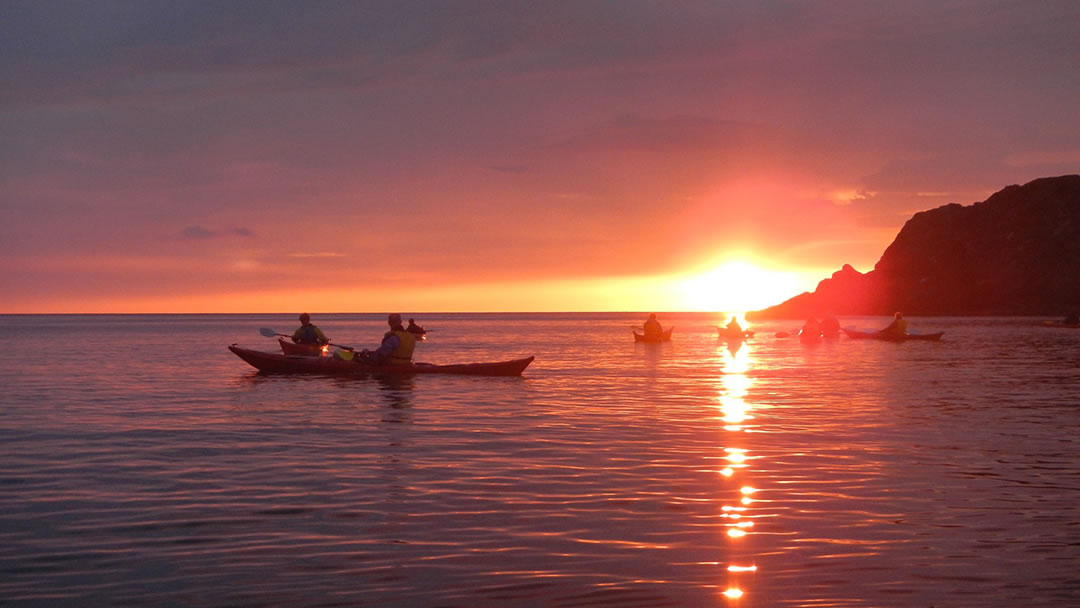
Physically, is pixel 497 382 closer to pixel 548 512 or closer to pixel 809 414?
pixel 809 414

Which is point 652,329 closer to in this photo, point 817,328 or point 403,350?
point 817,328

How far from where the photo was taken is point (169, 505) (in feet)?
39.4

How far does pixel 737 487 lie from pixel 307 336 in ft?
92.7

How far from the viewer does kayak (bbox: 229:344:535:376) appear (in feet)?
110

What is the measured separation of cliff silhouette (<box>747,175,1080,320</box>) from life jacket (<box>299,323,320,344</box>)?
16270cm

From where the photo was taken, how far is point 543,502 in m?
12.1

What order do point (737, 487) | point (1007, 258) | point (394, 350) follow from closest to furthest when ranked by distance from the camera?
point (737, 487), point (394, 350), point (1007, 258)

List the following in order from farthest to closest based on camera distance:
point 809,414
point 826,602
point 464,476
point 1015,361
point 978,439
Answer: point 1015,361 → point 809,414 → point 978,439 → point 464,476 → point 826,602

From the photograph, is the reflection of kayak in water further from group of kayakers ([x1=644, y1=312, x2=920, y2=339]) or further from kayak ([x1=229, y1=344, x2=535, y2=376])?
kayak ([x1=229, y1=344, x2=535, y2=376])

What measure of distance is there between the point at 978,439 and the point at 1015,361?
3162 cm

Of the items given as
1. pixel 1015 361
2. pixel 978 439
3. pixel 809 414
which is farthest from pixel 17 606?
pixel 1015 361

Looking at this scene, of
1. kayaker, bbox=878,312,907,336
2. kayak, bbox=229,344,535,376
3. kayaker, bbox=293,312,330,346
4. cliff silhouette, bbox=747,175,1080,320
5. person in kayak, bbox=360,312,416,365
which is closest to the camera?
person in kayak, bbox=360,312,416,365

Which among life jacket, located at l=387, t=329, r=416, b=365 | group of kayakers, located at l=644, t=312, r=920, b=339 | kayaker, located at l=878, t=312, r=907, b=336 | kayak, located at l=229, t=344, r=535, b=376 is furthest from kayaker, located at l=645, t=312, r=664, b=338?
life jacket, located at l=387, t=329, r=416, b=365

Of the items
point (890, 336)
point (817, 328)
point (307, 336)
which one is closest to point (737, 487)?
point (307, 336)
